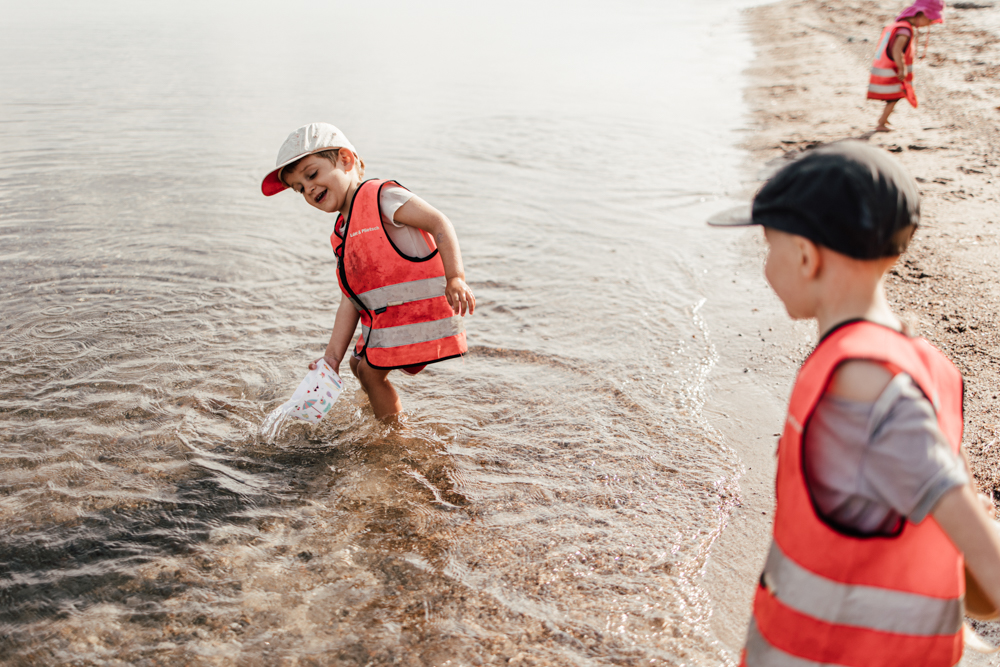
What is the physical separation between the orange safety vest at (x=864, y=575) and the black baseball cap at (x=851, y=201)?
0.17 metres

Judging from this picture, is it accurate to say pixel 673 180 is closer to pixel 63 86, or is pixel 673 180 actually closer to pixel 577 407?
pixel 577 407

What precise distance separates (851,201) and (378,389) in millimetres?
2897

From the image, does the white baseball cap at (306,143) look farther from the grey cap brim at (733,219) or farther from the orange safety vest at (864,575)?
the orange safety vest at (864,575)

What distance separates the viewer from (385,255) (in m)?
3.49

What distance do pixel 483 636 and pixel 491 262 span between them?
4.18 meters

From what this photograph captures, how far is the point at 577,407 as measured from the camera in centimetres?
417

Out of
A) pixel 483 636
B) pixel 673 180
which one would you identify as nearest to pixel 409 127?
pixel 673 180

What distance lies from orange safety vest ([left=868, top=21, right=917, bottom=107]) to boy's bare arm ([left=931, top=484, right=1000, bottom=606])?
10.1 m

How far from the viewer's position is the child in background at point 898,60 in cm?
966

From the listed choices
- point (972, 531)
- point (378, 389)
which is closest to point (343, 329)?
point (378, 389)

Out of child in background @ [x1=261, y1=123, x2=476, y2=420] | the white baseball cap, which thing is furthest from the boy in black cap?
the white baseball cap

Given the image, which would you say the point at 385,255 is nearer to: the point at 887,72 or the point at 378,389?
the point at 378,389

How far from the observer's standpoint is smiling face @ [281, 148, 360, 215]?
11.1 ft

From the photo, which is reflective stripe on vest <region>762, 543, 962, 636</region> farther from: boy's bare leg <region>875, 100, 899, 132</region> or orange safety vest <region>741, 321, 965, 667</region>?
boy's bare leg <region>875, 100, 899, 132</region>
